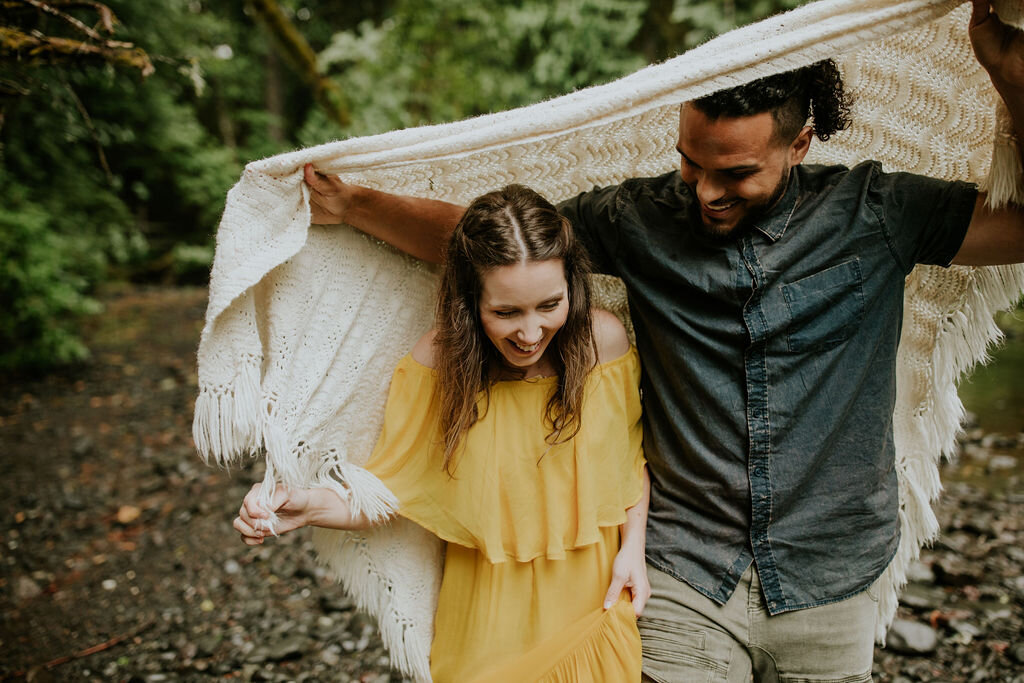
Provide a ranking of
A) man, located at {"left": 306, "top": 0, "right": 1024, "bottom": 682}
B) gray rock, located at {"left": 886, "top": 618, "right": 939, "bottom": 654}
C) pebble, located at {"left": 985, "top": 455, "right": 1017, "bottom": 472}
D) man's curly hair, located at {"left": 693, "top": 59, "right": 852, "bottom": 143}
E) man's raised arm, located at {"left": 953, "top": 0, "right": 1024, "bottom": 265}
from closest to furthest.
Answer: man's raised arm, located at {"left": 953, "top": 0, "right": 1024, "bottom": 265} → man's curly hair, located at {"left": 693, "top": 59, "right": 852, "bottom": 143} → man, located at {"left": 306, "top": 0, "right": 1024, "bottom": 682} → gray rock, located at {"left": 886, "top": 618, "right": 939, "bottom": 654} → pebble, located at {"left": 985, "top": 455, "right": 1017, "bottom": 472}

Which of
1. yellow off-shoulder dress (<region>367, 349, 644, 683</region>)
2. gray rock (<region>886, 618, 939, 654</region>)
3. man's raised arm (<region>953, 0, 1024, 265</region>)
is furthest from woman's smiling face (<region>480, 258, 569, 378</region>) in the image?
gray rock (<region>886, 618, 939, 654</region>)

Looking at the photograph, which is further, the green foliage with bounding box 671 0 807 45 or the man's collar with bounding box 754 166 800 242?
the green foliage with bounding box 671 0 807 45

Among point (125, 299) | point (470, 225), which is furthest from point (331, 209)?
point (125, 299)

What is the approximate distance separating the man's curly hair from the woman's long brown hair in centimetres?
48

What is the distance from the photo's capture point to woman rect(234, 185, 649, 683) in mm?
1869

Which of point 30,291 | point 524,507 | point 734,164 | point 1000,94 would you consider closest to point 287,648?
point 524,507

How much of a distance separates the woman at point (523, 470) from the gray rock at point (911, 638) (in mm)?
2023

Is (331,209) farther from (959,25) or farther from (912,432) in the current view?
(912,432)

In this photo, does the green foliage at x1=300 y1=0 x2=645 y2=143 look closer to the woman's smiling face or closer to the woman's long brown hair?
the woman's long brown hair

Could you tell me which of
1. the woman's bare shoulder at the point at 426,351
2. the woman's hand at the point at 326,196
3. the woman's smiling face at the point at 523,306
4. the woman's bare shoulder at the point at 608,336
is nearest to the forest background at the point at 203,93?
the woman's hand at the point at 326,196

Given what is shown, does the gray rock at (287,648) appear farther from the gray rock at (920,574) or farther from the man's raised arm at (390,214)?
the gray rock at (920,574)

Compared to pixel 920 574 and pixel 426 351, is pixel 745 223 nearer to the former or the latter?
pixel 426 351

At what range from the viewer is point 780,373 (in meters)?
1.86

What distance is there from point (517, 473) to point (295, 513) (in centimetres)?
59
